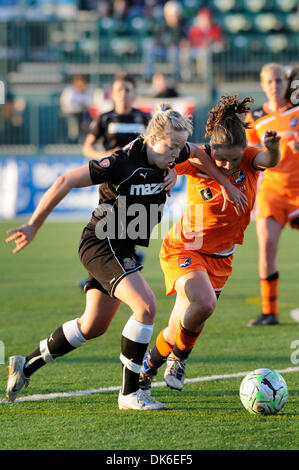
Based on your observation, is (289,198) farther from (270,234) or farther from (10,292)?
(10,292)

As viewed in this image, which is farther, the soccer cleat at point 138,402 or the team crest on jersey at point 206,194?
the team crest on jersey at point 206,194

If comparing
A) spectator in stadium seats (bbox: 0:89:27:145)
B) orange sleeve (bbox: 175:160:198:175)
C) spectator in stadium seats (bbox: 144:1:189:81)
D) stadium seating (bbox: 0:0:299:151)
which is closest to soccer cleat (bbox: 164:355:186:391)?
orange sleeve (bbox: 175:160:198:175)

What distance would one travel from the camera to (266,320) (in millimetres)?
7578

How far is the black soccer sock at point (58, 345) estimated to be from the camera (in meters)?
4.95

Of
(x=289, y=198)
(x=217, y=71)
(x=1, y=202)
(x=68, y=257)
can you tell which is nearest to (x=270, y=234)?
(x=289, y=198)

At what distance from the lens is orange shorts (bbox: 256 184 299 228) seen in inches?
303

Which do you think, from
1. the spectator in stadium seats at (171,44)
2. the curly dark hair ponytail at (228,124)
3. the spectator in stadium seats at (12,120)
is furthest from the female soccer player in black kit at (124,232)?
the spectator in stadium seats at (171,44)

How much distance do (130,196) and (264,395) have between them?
142 cm

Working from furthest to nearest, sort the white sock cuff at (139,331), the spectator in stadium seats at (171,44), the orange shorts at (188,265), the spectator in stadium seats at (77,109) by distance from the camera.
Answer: the spectator in stadium seats at (171,44) < the spectator in stadium seats at (77,109) < the orange shorts at (188,265) < the white sock cuff at (139,331)

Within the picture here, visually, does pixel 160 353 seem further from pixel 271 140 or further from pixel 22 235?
pixel 271 140

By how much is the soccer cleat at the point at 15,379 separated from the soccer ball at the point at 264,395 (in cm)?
139

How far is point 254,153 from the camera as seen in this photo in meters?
5.20

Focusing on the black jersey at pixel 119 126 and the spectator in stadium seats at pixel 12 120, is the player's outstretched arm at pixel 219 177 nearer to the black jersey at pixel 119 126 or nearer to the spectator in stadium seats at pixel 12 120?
the black jersey at pixel 119 126
